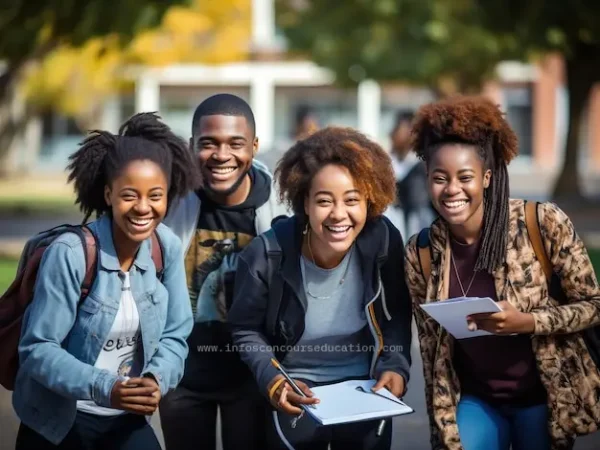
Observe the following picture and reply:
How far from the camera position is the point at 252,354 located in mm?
4105

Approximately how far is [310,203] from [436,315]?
650 mm

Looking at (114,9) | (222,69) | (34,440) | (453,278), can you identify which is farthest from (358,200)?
→ (222,69)

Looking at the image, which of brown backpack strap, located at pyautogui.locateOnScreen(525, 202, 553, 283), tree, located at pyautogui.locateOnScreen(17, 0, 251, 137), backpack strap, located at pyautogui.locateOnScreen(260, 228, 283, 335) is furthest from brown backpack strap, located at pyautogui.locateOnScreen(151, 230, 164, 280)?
tree, located at pyautogui.locateOnScreen(17, 0, 251, 137)

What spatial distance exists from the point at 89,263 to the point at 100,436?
0.64 metres

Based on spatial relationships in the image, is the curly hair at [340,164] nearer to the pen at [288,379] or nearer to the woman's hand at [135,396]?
the pen at [288,379]

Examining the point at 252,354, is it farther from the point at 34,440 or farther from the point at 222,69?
the point at 222,69

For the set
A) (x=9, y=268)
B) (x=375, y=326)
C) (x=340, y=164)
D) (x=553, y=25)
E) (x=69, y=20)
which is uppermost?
(x=553, y=25)

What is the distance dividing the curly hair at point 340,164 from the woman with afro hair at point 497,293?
19 centimetres

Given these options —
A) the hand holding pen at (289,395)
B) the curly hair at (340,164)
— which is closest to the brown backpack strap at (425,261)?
the curly hair at (340,164)

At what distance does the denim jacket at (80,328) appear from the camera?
12.1 ft

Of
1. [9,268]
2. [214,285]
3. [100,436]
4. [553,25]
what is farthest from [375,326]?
[553,25]

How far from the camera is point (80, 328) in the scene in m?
3.81

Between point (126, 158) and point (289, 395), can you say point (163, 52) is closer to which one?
point (126, 158)

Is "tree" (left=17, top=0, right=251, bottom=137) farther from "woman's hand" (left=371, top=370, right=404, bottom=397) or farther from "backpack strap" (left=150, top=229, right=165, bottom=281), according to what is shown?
"woman's hand" (left=371, top=370, right=404, bottom=397)
